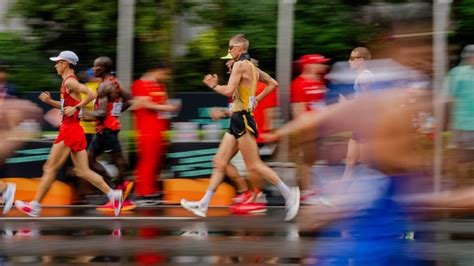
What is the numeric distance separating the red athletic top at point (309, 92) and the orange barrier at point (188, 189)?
51.7 inches

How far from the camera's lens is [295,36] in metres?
14.0

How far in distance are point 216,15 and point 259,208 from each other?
4.08 meters

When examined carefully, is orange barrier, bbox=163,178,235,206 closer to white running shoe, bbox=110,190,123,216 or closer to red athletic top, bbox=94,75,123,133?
red athletic top, bbox=94,75,123,133

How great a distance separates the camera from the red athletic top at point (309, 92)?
1134 centimetres

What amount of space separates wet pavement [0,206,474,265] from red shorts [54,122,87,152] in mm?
743

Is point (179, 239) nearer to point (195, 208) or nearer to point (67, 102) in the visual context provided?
point (195, 208)

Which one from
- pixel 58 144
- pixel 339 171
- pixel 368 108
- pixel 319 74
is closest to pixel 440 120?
pixel 319 74

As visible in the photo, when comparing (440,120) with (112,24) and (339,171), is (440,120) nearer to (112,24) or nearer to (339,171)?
(112,24)

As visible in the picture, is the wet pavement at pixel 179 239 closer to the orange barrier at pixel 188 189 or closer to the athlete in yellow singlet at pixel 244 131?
the athlete in yellow singlet at pixel 244 131

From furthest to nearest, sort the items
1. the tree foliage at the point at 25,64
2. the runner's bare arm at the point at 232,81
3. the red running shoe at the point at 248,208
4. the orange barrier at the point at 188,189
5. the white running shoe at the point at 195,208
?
the tree foliage at the point at 25,64, the orange barrier at the point at 188,189, the red running shoe at the point at 248,208, the white running shoe at the point at 195,208, the runner's bare arm at the point at 232,81

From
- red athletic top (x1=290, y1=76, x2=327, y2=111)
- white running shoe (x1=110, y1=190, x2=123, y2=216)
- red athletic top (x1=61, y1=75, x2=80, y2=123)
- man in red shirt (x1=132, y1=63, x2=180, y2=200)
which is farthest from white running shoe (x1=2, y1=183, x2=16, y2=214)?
red athletic top (x1=290, y1=76, x2=327, y2=111)

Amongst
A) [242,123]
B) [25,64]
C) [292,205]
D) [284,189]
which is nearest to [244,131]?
[242,123]

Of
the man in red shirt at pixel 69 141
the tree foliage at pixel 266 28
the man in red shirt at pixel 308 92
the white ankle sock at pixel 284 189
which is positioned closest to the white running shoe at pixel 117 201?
the man in red shirt at pixel 69 141

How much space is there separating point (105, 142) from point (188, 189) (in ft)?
3.82
